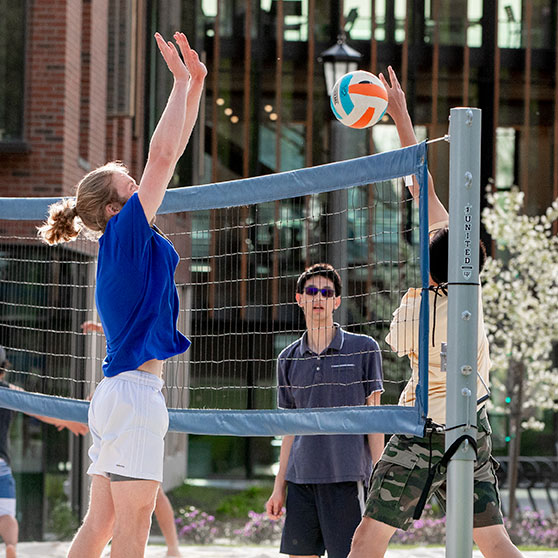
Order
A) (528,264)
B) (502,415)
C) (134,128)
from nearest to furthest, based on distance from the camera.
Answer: (528,264) → (134,128) → (502,415)

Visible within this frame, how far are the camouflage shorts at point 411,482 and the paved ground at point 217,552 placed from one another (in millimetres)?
5333

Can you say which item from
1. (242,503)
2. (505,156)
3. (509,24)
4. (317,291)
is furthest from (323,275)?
(509,24)

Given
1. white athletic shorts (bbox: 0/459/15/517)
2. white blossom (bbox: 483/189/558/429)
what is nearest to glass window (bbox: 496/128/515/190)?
white blossom (bbox: 483/189/558/429)

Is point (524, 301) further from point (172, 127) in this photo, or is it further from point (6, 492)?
point (172, 127)

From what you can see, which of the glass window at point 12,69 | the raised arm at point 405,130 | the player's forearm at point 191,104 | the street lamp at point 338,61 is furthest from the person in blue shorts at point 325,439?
the glass window at point 12,69

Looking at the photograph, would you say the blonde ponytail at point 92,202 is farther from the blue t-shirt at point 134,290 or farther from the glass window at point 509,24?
the glass window at point 509,24

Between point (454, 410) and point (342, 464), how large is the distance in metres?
1.80

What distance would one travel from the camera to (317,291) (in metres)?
5.87

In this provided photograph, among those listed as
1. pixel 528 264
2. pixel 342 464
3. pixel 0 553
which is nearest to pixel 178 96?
pixel 342 464

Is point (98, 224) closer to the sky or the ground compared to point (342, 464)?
closer to the sky

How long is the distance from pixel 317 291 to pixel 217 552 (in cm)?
559

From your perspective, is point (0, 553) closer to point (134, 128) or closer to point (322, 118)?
point (134, 128)

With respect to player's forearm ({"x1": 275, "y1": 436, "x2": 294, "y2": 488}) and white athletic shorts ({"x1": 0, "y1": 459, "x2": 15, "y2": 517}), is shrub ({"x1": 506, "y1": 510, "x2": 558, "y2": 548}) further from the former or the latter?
player's forearm ({"x1": 275, "y1": 436, "x2": 294, "y2": 488})

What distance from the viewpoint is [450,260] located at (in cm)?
434
